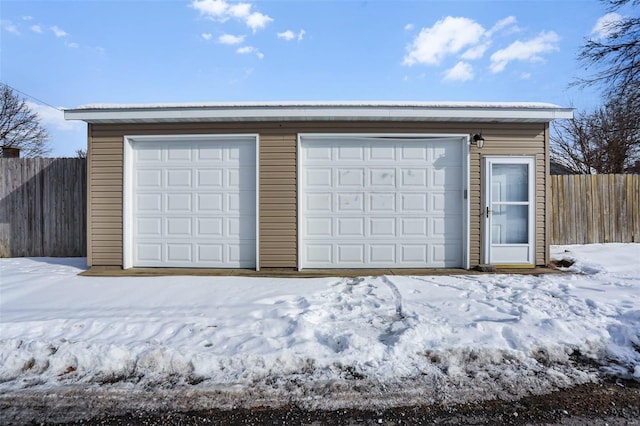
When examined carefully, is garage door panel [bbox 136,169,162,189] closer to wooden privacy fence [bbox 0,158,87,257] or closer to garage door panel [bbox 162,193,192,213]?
garage door panel [bbox 162,193,192,213]

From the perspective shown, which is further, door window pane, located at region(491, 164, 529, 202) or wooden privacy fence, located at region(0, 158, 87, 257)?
wooden privacy fence, located at region(0, 158, 87, 257)

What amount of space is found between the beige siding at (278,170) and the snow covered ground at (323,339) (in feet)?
3.98

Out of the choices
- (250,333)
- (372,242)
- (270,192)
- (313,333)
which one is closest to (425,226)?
(372,242)

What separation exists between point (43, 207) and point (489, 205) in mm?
9568

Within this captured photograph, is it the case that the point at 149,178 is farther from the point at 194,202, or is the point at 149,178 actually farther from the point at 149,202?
the point at 194,202

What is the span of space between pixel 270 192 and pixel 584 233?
25.7ft

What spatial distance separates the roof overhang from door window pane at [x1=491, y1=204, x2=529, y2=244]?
1739 millimetres

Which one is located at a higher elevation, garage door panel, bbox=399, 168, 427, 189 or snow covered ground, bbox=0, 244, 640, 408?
garage door panel, bbox=399, 168, 427, 189

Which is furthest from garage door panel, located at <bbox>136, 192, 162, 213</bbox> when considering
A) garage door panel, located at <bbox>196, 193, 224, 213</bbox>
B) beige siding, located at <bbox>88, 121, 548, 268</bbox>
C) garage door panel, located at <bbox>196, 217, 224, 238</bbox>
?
garage door panel, located at <bbox>196, 217, 224, 238</bbox>

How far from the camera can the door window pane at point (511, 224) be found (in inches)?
252

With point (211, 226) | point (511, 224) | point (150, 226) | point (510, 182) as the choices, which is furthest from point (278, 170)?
point (511, 224)

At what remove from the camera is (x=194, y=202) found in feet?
21.0

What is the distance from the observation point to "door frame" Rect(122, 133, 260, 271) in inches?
245

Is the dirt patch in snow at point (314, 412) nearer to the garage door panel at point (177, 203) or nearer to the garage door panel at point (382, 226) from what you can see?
the garage door panel at point (382, 226)
